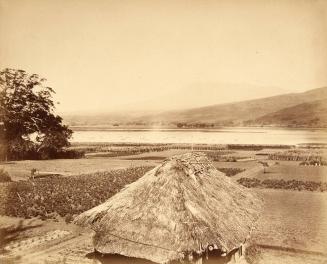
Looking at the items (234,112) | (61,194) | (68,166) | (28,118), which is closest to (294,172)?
(68,166)

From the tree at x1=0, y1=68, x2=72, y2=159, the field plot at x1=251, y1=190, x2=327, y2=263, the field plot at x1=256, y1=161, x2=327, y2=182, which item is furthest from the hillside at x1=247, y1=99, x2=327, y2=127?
the tree at x1=0, y1=68, x2=72, y2=159

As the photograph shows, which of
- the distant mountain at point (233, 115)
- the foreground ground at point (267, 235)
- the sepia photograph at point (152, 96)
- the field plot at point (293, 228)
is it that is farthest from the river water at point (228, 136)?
the sepia photograph at point (152, 96)

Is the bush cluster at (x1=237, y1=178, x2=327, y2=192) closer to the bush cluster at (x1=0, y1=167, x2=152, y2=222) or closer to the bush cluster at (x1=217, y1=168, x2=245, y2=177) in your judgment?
the bush cluster at (x1=217, y1=168, x2=245, y2=177)

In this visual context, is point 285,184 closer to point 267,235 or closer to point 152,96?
point 152,96

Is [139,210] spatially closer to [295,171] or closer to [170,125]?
[295,171]

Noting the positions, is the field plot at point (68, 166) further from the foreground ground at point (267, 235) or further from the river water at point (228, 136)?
the river water at point (228, 136)
